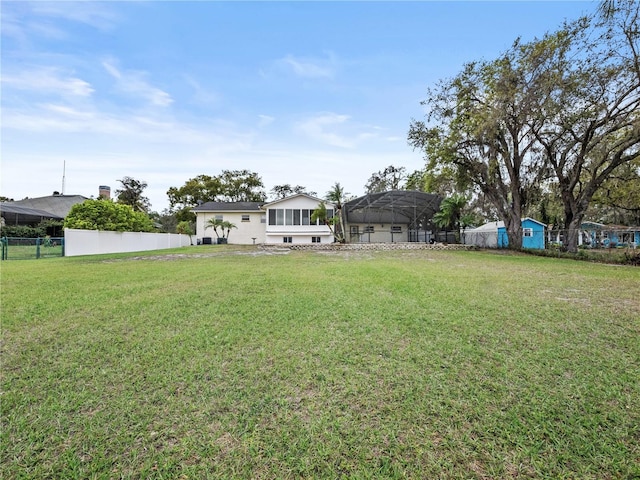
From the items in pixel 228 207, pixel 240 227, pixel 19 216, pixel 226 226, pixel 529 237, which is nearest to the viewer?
pixel 529 237

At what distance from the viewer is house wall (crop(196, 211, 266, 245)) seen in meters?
25.7

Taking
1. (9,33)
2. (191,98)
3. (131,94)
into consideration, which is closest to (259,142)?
(191,98)

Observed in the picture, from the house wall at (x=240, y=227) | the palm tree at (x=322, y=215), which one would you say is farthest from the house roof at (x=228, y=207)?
the palm tree at (x=322, y=215)

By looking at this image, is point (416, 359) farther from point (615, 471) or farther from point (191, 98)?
point (191, 98)

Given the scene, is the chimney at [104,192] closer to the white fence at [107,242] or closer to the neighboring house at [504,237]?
the white fence at [107,242]

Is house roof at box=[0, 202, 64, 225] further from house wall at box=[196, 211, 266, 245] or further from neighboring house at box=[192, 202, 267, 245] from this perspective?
house wall at box=[196, 211, 266, 245]

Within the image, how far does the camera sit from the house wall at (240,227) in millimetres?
25703

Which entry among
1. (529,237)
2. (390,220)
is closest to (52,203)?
(390,220)

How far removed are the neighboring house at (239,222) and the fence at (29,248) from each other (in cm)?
1206

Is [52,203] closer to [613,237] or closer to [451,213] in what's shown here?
[451,213]

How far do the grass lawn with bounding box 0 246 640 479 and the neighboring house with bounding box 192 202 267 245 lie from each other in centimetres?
2148

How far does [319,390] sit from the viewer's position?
2309 mm

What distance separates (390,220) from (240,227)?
14.0 m

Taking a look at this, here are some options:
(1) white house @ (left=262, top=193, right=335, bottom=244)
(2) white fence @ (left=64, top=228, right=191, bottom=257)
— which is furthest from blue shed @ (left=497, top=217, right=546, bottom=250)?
(2) white fence @ (left=64, top=228, right=191, bottom=257)
